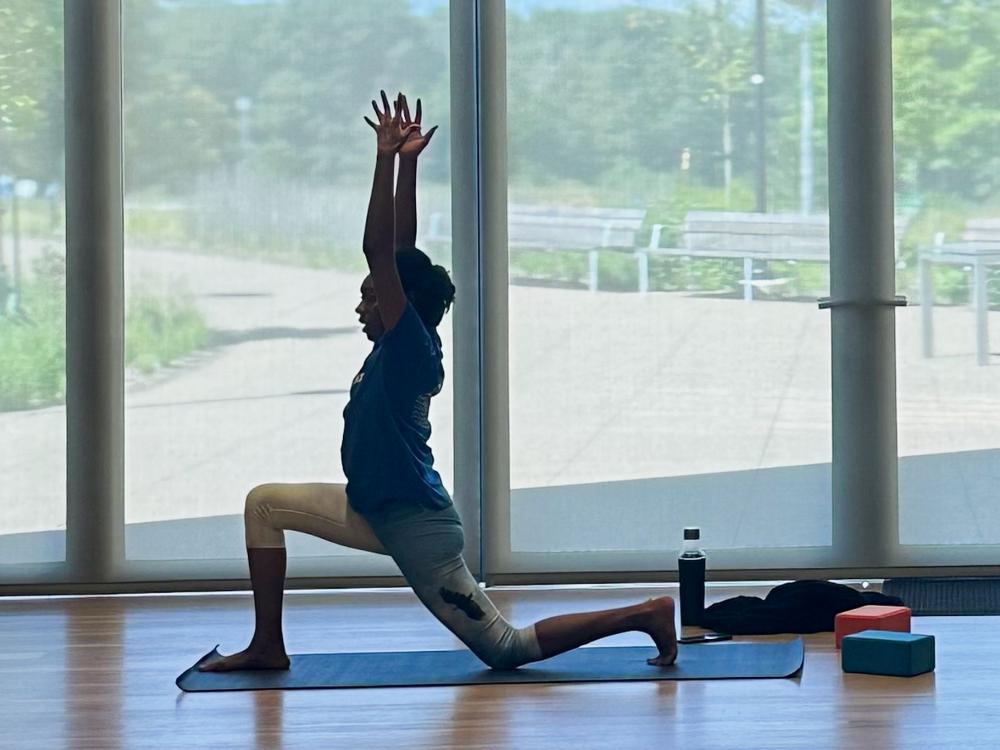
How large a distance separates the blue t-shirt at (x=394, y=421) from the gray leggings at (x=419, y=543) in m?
0.05

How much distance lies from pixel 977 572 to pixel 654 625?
6.59 ft

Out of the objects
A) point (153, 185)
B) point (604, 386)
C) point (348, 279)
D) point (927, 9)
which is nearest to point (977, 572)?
point (604, 386)

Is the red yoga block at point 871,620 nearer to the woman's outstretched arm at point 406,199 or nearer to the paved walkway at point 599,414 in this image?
the paved walkway at point 599,414

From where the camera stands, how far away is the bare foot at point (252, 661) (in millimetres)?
3883

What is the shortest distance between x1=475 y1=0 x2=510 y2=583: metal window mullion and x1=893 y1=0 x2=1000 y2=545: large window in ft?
4.39

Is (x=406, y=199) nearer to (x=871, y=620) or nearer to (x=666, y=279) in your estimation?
(x=871, y=620)

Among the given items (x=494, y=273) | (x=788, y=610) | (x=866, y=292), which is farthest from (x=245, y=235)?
(x=788, y=610)

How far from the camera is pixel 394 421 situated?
3.68 m

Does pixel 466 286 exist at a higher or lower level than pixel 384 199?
lower

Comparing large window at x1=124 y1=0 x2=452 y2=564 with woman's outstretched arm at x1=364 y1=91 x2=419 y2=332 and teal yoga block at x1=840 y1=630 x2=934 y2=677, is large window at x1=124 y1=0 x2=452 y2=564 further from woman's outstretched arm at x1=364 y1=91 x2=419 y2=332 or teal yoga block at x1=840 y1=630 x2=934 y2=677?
teal yoga block at x1=840 y1=630 x2=934 y2=677

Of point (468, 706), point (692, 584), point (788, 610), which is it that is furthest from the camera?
point (692, 584)

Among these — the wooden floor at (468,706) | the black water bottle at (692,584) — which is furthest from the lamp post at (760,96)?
the wooden floor at (468,706)

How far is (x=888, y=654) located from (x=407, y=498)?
47.6 inches

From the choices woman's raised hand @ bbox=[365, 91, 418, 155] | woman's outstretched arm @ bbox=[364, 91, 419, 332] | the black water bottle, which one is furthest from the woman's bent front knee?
the black water bottle
